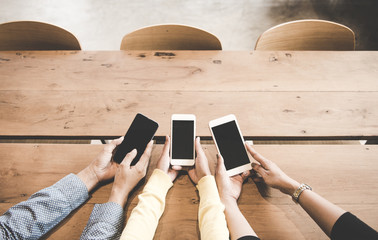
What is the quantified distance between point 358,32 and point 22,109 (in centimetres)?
296

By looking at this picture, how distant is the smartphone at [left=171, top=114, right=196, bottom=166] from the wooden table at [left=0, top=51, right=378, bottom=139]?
38 millimetres

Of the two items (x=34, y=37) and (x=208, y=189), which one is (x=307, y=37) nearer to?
(x=208, y=189)

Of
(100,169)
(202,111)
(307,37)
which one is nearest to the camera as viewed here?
(100,169)

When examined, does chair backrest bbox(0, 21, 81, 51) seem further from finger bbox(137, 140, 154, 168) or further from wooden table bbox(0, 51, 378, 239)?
finger bbox(137, 140, 154, 168)

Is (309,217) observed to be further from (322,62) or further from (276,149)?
(322,62)

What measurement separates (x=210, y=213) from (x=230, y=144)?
0.89 ft

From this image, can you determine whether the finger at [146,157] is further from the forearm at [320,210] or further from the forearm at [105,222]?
the forearm at [320,210]

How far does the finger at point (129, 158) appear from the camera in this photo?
75 cm

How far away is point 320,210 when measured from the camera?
0.62 meters

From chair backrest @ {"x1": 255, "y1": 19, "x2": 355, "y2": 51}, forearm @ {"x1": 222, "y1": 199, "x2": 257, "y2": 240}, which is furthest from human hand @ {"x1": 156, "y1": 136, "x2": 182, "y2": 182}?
chair backrest @ {"x1": 255, "y1": 19, "x2": 355, "y2": 51}

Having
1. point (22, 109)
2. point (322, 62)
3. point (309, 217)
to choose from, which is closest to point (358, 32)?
point (322, 62)

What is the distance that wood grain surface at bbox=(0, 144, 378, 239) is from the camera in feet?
2.16

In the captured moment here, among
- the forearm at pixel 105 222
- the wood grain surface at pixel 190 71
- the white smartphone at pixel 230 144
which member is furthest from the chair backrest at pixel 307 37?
the forearm at pixel 105 222

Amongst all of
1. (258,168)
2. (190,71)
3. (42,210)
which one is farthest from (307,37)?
(42,210)
